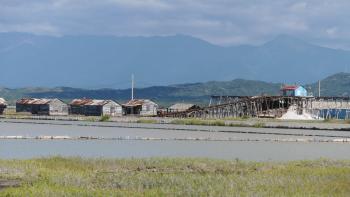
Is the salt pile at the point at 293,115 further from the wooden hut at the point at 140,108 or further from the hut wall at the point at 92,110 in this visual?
the hut wall at the point at 92,110

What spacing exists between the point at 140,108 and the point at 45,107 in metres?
18.3

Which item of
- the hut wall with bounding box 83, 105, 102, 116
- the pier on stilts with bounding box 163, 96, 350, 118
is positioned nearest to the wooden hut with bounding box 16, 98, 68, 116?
the hut wall with bounding box 83, 105, 102, 116

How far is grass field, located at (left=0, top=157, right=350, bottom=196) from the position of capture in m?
22.1

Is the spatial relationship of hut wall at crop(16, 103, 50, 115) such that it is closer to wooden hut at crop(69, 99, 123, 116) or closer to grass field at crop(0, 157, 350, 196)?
wooden hut at crop(69, 99, 123, 116)

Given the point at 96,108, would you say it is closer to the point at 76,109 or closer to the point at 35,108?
the point at 76,109

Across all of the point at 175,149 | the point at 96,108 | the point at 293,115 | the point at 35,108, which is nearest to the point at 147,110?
the point at 96,108

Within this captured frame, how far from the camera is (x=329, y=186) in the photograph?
24.4 metres

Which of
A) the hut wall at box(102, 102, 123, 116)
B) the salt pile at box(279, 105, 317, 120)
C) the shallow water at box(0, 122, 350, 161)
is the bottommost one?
the shallow water at box(0, 122, 350, 161)

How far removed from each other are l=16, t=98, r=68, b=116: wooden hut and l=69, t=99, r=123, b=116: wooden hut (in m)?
2.11

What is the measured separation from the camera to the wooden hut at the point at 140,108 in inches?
4941

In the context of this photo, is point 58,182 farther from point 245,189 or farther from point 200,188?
point 245,189

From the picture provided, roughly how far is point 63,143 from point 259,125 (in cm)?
4095

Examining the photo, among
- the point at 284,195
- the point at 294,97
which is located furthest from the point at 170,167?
the point at 294,97

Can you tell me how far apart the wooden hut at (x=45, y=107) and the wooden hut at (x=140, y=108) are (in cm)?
1225
